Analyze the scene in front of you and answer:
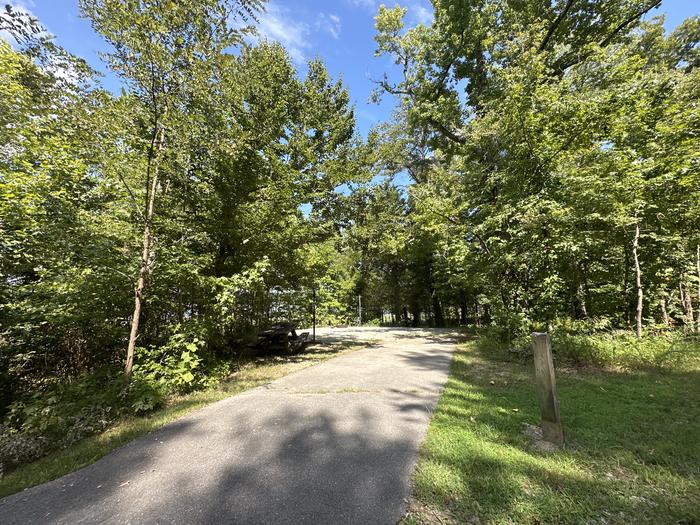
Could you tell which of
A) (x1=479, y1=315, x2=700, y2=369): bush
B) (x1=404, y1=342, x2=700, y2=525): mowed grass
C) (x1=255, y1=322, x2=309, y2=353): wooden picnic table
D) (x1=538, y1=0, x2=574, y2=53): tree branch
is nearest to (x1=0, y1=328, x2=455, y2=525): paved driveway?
(x1=404, y1=342, x2=700, y2=525): mowed grass

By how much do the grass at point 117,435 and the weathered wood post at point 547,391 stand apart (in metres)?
4.56

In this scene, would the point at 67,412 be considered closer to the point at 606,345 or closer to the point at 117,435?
the point at 117,435

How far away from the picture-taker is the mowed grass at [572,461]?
6.77 ft

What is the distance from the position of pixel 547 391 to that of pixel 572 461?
24.1 inches

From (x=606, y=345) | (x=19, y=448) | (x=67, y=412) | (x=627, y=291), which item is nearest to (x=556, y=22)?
(x=627, y=291)

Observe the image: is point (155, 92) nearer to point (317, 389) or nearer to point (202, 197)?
point (202, 197)

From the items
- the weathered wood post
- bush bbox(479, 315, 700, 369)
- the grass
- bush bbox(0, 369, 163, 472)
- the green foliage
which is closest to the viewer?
the grass

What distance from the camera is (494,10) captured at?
10.9 meters

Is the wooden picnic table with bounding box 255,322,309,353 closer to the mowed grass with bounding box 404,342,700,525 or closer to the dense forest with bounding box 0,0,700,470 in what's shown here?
the dense forest with bounding box 0,0,700,470

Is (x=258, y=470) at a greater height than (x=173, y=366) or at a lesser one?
lesser

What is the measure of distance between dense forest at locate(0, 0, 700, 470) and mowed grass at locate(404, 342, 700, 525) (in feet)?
12.6

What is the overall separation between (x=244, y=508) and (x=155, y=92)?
18.1 feet

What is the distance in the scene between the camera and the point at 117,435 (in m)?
3.60

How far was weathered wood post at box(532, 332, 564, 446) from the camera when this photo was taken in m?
2.97
